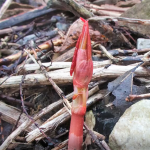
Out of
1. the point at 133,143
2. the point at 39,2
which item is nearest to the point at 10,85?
the point at 133,143

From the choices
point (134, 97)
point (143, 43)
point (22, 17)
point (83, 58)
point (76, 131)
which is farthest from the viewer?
point (22, 17)

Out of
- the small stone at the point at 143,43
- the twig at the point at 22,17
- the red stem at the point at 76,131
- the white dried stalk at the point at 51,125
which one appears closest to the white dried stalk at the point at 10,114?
the white dried stalk at the point at 51,125

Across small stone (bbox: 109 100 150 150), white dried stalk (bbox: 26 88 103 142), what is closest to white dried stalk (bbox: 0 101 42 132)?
white dried stalk (bbox: 26 88 103 142)

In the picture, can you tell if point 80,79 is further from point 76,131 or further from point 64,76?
point 64,76

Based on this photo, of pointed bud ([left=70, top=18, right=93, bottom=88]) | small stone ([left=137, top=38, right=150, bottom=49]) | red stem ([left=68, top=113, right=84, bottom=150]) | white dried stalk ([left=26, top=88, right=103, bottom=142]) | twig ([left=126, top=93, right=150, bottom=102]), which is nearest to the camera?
pointed bud ([left=70, top=18, right=93, bottom=88])

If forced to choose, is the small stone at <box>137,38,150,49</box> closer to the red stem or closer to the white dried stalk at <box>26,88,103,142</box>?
the white dried stalk at <box>26,88,103,142</box>

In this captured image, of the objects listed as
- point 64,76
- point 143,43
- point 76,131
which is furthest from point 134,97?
point 143,43
